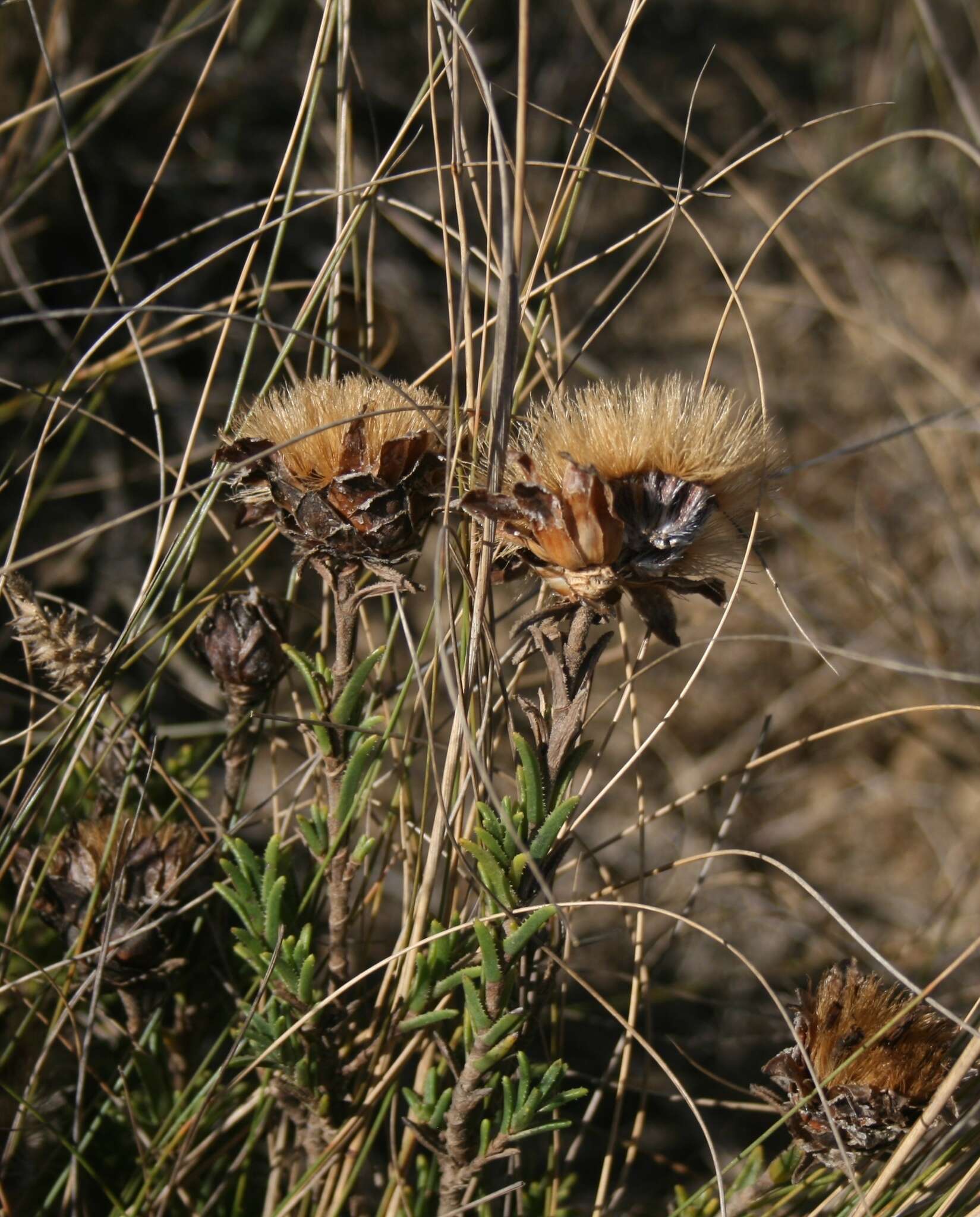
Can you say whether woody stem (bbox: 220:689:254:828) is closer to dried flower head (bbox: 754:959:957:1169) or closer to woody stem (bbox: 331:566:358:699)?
woody stem (bbox: 331:566:358:699)

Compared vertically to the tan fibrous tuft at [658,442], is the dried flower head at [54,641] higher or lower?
lower

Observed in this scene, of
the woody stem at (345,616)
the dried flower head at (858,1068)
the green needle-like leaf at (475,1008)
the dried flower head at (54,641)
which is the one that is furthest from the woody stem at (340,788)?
the dried flower head at (858,1068)

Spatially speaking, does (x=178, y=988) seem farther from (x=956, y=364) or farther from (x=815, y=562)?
(x=956, y=364)

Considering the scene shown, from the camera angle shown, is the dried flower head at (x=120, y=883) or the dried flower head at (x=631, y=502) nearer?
the dried flower head at (x=631, y=502)

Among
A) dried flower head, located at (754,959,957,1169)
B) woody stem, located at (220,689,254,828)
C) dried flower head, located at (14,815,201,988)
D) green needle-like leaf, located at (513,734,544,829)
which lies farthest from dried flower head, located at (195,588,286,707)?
dried flower head, located at (754,959,957,1169)

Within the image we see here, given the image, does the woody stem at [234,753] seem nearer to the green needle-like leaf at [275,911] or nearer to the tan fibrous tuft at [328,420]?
the green needle-like leaf at [275,911]

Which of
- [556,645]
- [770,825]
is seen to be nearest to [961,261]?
[770,825]

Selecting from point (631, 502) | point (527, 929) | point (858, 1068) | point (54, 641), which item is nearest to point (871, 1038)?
point (858, 1068)
